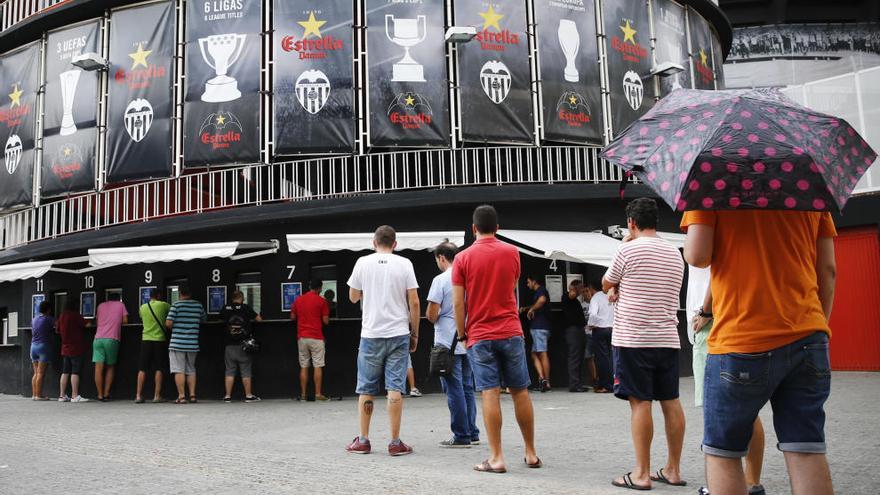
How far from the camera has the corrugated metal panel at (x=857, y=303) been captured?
16.1 meters

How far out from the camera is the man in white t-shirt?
6938 mm

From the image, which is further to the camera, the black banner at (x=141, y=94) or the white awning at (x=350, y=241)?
the black banner at (x=141, y=94)

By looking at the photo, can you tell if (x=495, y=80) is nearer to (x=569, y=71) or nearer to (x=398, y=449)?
(x=569, y=71)

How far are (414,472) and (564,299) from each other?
8823 mm

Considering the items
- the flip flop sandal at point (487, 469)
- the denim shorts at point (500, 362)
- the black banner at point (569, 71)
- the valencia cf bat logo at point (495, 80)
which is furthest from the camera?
the black banner at point (569, 71)

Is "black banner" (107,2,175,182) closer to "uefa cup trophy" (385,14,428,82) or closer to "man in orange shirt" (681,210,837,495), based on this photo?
"uefa cup trophy" (385,14,428,82)

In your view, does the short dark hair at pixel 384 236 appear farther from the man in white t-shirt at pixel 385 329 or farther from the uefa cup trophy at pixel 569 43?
the uefa cup trophy at pixel 569 43

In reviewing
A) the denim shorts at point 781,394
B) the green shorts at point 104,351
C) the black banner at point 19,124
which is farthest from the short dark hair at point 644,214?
the black banner at point 19,124

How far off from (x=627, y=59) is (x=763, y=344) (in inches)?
587

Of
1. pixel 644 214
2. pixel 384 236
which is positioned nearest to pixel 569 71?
pixel 384 236

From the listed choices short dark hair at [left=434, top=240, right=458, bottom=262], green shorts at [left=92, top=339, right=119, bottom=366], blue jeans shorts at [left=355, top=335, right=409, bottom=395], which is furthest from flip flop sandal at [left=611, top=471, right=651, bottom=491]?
green shorts at [left=92, top=339, right=119, bottom=366]

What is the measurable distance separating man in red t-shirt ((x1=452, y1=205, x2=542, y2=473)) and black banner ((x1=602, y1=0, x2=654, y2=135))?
1137 cm

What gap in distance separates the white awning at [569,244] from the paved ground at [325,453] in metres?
2.40

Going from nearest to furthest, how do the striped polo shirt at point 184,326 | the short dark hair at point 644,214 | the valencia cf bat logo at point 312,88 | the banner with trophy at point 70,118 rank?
the short dark hair at point 644,214 < the striped polo shirt at point 184,326 < the valencia cf bat logo at point 312,88 < the banner with trophy at point 70,118
